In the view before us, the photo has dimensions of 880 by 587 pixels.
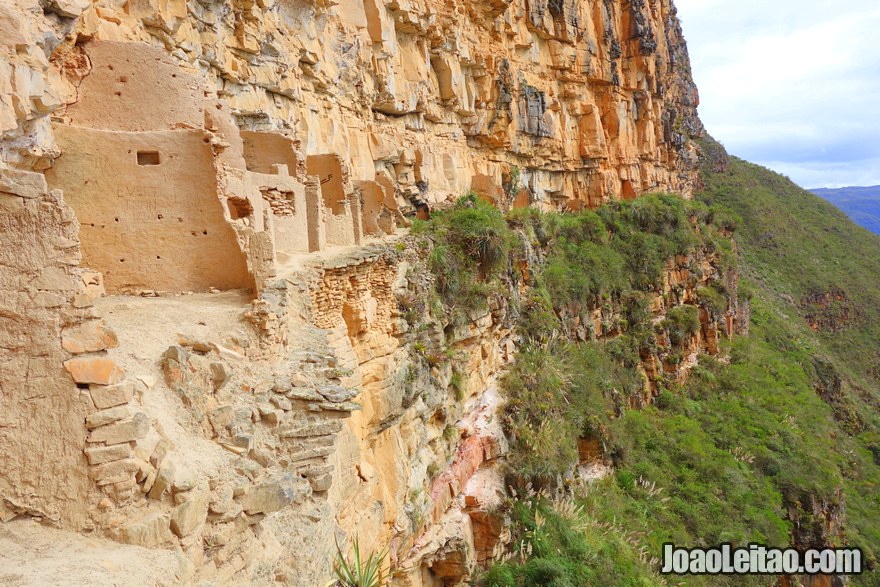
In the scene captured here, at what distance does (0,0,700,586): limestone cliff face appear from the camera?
3391 millimetres

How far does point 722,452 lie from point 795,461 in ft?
11.2

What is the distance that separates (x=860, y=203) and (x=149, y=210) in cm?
15906

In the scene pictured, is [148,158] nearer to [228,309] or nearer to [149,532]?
[228,309]

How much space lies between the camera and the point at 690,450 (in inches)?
740

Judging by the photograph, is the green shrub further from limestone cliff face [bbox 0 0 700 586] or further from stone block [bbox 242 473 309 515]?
stone block [bbox 242 473 309 515]

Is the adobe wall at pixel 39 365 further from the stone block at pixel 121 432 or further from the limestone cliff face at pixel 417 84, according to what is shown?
the limestone cliff face at pixel 417 84

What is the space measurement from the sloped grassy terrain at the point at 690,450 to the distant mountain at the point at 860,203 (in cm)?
6630

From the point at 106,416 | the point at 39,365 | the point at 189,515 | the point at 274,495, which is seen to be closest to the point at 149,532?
the point at 189,515

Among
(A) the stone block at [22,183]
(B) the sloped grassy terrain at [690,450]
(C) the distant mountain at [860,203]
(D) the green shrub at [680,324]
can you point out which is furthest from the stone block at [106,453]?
(C) the distant mountain at [860,203]

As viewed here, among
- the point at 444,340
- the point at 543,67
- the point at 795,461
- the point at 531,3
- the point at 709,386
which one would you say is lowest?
the point at 795,461

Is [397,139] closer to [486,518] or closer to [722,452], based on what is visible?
[486,518]

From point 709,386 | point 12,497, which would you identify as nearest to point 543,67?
point 709,386

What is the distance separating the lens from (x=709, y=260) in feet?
99.7

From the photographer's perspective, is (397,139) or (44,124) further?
(397,139)
